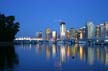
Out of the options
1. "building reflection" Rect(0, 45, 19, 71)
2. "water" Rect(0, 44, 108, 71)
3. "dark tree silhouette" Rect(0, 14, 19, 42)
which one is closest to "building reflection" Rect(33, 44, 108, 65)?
"water" Rect(0, 44, 108, 71)

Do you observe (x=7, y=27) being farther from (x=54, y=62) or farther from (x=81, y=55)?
(x=54, y=62)

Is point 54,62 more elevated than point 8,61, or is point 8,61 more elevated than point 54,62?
point 8,61

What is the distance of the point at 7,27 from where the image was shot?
130750mm

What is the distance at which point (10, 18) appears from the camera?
431 ft

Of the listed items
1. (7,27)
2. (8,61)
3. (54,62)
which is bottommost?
(54,62)

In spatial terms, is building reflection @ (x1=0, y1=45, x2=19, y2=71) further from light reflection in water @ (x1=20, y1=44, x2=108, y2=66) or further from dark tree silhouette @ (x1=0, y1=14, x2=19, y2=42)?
dark tree silhouette @ (x1=0, y1=14, x2=19, y2=42)

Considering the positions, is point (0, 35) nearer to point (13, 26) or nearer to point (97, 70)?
point (13, 26)

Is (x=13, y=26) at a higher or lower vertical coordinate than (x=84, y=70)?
higher

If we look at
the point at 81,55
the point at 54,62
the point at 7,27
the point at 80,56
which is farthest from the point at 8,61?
the point at 7,27

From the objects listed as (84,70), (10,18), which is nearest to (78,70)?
(84,70)

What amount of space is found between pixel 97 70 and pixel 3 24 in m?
101

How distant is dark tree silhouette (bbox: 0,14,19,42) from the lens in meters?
124

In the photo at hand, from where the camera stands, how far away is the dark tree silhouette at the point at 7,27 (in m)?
124

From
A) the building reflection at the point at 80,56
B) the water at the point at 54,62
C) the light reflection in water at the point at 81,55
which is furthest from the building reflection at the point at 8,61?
the building reflection at the point at 80,56
